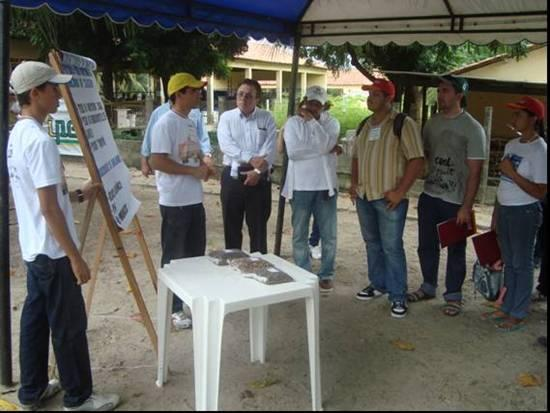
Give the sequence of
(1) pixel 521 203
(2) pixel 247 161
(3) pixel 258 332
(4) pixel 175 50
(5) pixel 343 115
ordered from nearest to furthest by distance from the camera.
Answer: (3) pixel 258 332 → (1) pixel 521 203 → (2) pixel 247 161 → (4) pixel 175 50 → (5) pixel 343 115

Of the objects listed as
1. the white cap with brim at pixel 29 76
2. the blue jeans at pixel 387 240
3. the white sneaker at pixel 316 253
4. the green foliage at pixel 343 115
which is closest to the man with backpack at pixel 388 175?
the blue jeans at pixel 387 240

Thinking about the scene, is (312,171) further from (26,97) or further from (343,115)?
(343,115)

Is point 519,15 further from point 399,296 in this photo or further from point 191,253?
point 191,253

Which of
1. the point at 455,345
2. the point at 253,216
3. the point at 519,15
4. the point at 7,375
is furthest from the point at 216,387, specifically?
the point at 519,15

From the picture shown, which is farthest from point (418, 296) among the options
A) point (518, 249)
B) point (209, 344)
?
point (209, 344)

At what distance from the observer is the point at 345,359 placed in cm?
329

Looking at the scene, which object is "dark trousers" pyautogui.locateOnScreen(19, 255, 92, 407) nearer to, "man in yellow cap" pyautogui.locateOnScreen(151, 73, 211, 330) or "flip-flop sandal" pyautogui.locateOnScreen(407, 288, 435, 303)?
A: "man in yellow cap" pyautogui.locateOnScreen(151, 73, 211, 330)

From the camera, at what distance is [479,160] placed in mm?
3727

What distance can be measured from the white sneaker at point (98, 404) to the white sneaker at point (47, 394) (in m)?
0.15

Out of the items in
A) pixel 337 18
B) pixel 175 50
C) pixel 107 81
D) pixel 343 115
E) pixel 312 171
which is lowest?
pixel 312 171

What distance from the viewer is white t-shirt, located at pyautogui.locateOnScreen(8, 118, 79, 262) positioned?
7.45ft

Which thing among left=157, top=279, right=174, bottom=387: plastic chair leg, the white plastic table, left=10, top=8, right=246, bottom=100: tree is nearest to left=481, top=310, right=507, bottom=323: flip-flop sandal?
the white plastic table

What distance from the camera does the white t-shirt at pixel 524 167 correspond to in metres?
3.42

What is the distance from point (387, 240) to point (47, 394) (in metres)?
2.41
